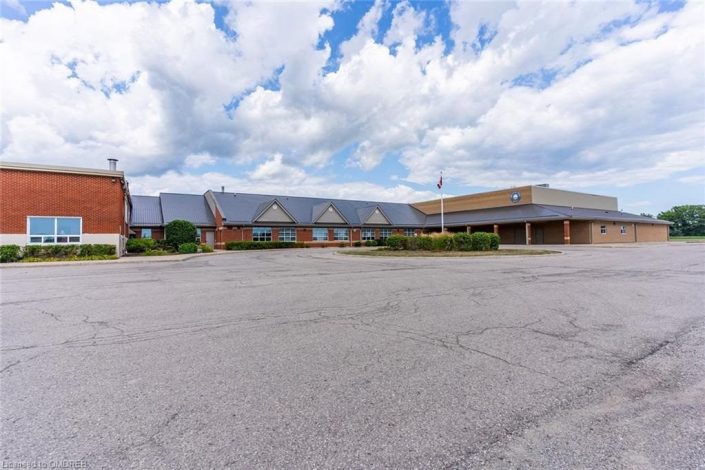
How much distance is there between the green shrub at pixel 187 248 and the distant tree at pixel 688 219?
108 meters

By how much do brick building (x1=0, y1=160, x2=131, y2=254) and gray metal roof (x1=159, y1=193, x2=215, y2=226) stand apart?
1579 cm

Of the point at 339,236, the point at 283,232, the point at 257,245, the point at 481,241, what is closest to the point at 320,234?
the point at 339,236

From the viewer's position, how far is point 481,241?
84.2 feet

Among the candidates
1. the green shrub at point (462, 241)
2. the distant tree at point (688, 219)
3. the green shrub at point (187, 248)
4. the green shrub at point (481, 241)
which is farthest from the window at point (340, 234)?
the distant tree at point (688, 219)

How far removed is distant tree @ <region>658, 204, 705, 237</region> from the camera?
80.7 meters

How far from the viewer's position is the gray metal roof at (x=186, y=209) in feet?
132

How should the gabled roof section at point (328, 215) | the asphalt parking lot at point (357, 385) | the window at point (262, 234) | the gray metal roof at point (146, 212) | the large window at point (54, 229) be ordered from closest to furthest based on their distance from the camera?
the asphalt parking lot at point (357, 385) → the large window at point (54, 229) → the gray metal roof at point (146, 212) → the window at point (262, 234) → the gabled roof section at point (328, 215)

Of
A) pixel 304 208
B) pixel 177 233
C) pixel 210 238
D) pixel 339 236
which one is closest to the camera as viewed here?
pixel 177 233

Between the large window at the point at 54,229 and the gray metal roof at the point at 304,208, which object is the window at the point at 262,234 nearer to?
the gray metal roof at the point at 304,208

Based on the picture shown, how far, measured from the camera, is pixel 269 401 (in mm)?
3141

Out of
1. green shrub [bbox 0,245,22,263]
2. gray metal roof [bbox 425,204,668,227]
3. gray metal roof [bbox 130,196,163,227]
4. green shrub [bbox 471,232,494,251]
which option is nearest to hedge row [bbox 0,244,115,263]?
green shrub [bbox 0,245,22,263]

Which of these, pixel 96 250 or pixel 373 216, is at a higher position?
pixel 373 216

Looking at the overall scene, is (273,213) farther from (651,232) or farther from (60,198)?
(651,232)

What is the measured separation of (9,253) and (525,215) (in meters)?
47.0
